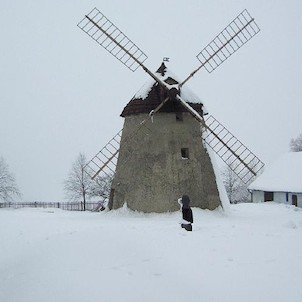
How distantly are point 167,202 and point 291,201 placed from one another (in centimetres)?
1721

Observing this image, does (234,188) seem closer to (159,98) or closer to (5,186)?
(5,186)

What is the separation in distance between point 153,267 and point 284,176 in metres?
27.4

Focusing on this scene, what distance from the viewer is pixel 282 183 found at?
3069 cm

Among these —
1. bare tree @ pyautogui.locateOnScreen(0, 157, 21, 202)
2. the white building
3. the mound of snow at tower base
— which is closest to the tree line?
bare tree @ pyautogui.locateOnScreen(0, 157, 21, 202)

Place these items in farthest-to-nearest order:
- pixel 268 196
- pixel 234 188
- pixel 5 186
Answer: pixel 234 188
pixel 5 186
pixel 268 196

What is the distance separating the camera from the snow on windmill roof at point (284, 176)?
2946 cm

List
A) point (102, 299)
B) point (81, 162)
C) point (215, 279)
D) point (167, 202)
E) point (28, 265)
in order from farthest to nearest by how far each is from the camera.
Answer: point (81, 162) < point (167, 202) < point (28, 265) < point (215, 279) < point (102, 299)

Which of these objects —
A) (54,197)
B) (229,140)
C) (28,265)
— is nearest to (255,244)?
(28,265)

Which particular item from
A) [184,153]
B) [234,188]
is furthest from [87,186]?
[184,153]

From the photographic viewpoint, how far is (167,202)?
1595cm

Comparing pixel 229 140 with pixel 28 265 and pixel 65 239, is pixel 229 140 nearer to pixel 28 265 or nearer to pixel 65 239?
pixel 65 239

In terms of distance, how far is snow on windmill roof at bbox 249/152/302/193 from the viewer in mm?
29462

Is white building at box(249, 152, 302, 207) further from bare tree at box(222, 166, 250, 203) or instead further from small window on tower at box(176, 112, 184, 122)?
small window on tower at box(176, 112, 184, 122)

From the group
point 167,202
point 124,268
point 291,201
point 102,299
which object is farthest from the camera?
point 291,201
